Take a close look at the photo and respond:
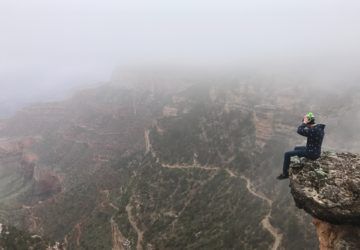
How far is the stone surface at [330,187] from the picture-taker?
2280 cm

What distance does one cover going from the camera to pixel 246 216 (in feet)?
347

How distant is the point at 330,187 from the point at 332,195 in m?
0.50

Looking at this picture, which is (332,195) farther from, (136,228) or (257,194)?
(136,228)

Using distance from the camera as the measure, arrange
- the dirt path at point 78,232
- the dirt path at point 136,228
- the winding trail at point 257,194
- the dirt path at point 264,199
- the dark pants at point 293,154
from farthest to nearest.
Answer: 1. the dirt path at point 78,232
2. the dirt path at point 136,228
3. the winding trail at point 257,194
4. the dirt path at point 264,199
5. the dark pants at point 293,154

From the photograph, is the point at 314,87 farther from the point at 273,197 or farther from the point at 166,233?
the point at 166,233

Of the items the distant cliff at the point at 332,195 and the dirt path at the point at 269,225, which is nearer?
the distant cliff at the point at 332,195

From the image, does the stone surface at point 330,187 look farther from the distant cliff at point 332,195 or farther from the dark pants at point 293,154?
the dark pants at point 293,154

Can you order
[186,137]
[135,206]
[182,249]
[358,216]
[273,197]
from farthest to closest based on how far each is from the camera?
[186,137]
[135,206]
[273,197]
[182,249]
[358,216]

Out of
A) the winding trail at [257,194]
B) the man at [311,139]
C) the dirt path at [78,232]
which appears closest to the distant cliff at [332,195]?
the man at [311,139]

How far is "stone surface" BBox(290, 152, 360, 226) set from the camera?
22.8 m

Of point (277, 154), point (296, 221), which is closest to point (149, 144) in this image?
point (277, 154)

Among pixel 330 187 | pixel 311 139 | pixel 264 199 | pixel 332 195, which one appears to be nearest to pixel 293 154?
pixel 311 139

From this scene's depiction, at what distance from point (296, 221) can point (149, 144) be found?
89715 millimetres

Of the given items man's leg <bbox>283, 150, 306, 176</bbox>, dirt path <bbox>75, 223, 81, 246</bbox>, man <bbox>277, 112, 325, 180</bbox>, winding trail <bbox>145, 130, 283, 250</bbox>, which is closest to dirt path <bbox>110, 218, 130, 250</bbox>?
dirt path <bbox>75, 223, 81, 246</bbox>
